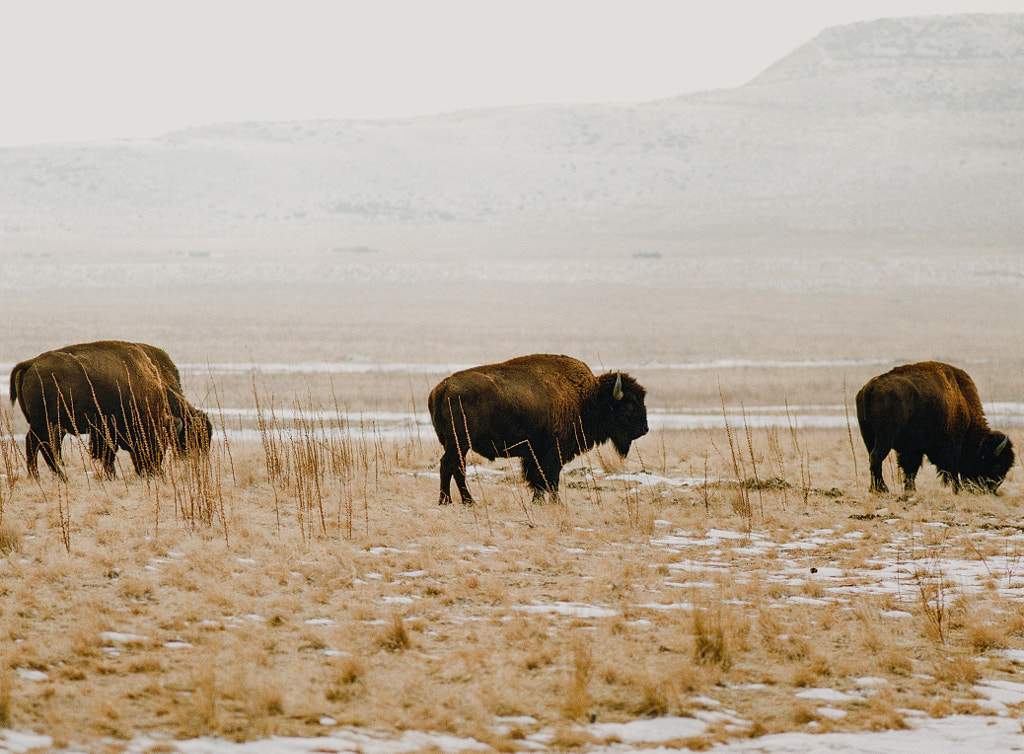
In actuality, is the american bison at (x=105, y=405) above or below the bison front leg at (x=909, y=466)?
above

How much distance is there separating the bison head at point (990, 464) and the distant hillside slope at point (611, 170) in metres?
72.5

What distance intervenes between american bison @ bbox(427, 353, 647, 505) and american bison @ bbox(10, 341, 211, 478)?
9.08 feet

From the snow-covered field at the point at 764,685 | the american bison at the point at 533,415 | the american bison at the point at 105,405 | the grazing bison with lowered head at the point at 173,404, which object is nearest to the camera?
the snow-covered field at the point at 764,685

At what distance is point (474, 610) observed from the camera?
727cm

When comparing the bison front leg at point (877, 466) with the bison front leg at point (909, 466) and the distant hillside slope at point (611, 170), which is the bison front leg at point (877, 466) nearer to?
the bison front leg at point (909, 466)

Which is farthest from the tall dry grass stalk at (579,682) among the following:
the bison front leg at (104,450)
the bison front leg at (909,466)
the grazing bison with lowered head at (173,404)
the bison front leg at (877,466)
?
the bison front leg at (909,466)

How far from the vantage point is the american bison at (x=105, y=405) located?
1076 cm

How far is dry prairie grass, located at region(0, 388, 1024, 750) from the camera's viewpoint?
5.50 meters

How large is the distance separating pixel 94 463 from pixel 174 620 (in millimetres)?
5570

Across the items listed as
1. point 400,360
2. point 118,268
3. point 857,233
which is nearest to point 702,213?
point 857,233

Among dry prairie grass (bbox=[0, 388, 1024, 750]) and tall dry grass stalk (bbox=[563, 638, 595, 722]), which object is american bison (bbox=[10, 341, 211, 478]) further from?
tall dry grass stalk (bbox=[563, 638, 595, 722])

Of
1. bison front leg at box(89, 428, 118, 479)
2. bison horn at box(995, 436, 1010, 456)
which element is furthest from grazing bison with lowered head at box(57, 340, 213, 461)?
bison horn at box(995, 436, 1010, 456)

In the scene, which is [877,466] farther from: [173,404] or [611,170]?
[611,170]

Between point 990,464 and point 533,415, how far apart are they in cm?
646
